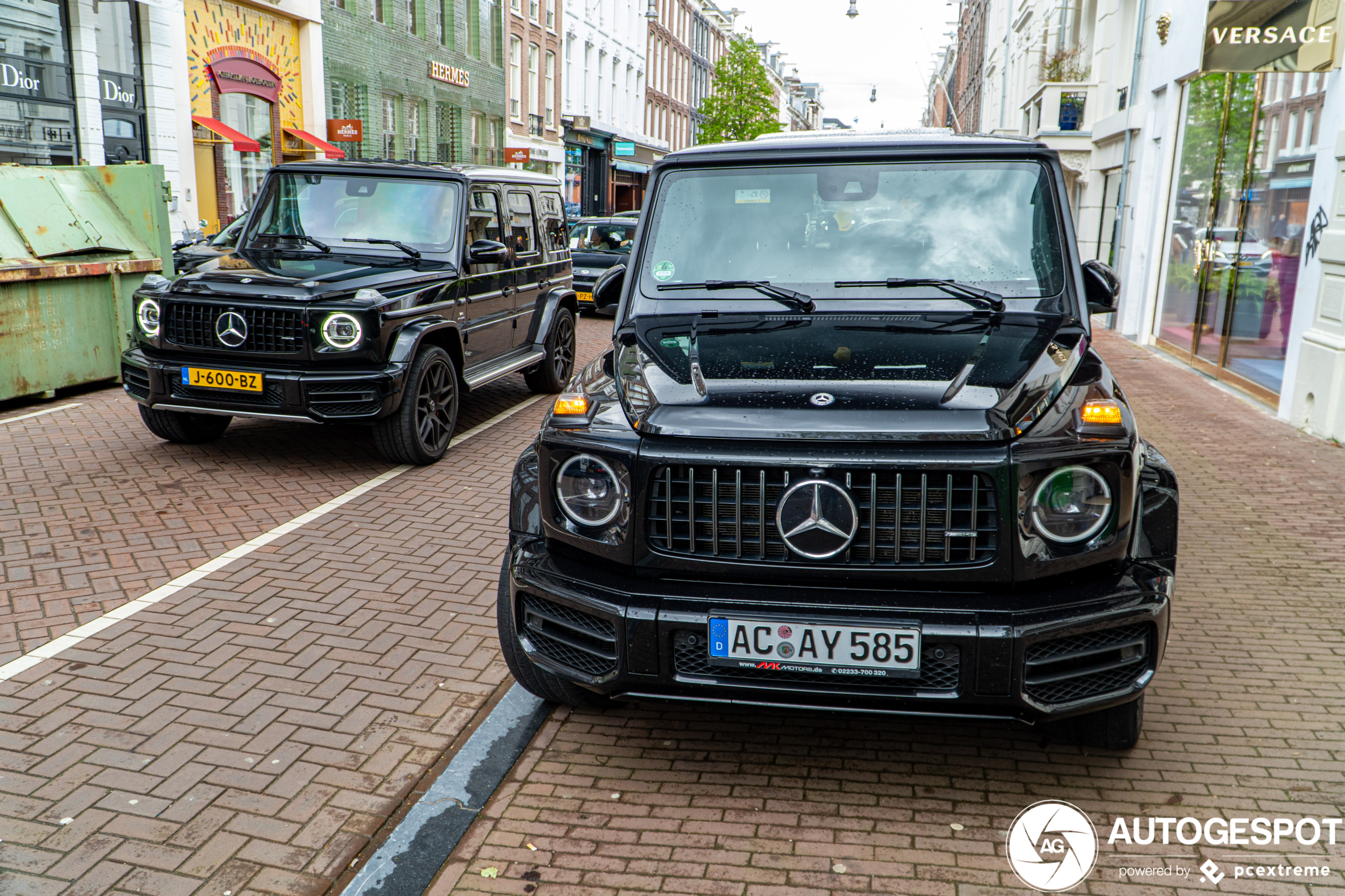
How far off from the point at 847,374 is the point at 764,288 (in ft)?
2.59

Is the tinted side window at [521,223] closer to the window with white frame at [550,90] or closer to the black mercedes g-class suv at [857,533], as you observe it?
the black mercedes g-class suv at [857,533]

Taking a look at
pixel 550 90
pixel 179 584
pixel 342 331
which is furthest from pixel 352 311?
pixel 550 90

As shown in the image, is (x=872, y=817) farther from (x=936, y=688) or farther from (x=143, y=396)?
(x=143, y=396)

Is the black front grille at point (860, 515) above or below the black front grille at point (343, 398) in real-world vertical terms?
above

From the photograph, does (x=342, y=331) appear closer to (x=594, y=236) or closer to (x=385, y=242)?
(x=385, y=242)

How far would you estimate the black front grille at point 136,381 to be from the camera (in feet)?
22.7

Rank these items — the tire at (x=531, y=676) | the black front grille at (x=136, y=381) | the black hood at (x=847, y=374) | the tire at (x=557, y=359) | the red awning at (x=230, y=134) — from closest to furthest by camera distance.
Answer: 1. the black hood at (x=847, y=374)
2. the tire at (x=531, y=676)
3. the black front grille at (x=136, y=381)
4. the tire at (x=557, y=359)
5. the red awning at (x=230, y=134)

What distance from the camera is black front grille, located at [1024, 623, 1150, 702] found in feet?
9.00

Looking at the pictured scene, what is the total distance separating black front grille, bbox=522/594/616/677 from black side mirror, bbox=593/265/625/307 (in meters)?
1.61

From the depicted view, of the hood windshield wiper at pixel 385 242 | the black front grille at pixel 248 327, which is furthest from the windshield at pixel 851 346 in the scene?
the hood windshield wiper at pixel 385 242

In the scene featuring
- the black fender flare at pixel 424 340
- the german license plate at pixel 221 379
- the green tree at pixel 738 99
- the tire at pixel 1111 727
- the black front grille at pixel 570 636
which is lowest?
the tire at pixel 1111 727

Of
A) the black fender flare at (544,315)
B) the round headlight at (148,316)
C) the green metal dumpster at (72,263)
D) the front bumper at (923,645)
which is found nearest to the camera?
the front bumper at (923,645)

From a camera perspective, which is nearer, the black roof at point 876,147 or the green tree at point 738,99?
the black roof at point 876,147

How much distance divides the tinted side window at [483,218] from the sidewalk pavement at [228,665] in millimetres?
1995
